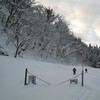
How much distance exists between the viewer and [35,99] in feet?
34.4

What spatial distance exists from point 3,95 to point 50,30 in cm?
4405

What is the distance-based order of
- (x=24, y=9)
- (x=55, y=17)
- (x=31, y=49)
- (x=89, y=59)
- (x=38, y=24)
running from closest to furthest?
1. (x=24, y=9)
2. (x=38, y=24)
3. (x=31, y=49)
4. (x=55, y=17)
5. (x=89, y=59)

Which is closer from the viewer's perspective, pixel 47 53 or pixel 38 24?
pixel 38 24

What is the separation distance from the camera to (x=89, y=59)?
100 m

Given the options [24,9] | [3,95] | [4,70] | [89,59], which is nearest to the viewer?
[3,95]

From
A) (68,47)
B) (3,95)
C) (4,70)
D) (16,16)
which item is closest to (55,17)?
(68,47)

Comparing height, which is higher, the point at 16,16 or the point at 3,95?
the point at 16,16

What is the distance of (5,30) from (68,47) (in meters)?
28.6

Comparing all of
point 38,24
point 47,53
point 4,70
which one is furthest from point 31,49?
point 4,70

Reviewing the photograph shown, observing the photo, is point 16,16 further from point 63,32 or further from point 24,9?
point 63,32

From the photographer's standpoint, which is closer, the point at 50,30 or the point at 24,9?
the point at 24,9

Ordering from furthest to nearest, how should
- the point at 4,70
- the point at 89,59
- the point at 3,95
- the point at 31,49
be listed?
1. the point at 89,59
2. the point at 31,49
3. the point at 4,70
4. the point at 3,95

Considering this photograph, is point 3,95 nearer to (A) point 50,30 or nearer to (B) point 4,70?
(B) point 4,70

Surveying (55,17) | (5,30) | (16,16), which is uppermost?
(55,17)
